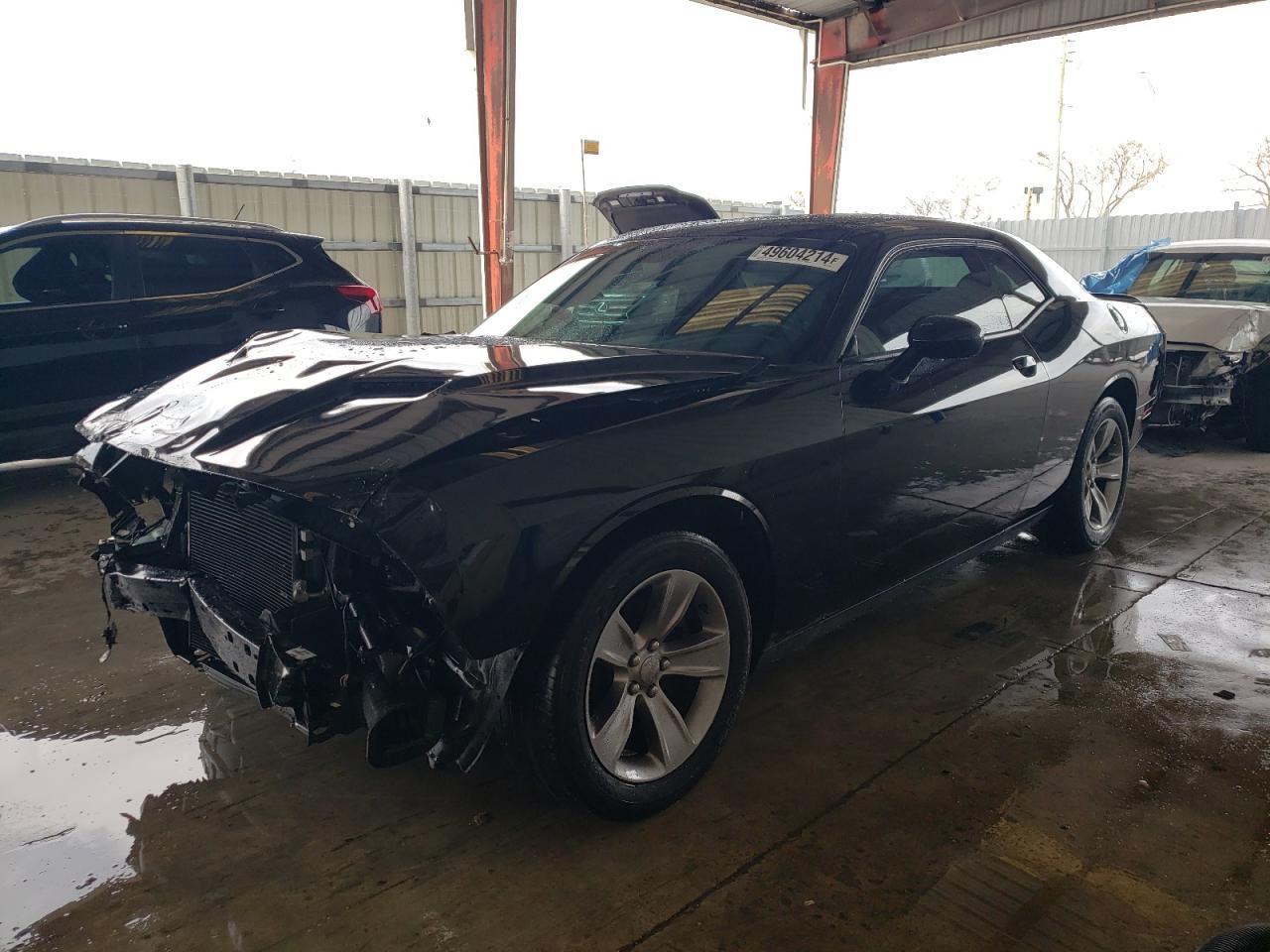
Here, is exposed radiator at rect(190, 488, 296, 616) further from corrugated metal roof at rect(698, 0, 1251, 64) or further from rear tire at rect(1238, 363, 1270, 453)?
corrugated metal roof at rect(698, 0, 1251, 64)

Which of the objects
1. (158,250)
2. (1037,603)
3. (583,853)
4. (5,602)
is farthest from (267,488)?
(158,250)

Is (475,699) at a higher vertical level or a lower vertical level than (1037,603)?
higher

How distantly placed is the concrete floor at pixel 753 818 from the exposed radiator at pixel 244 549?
59 cm

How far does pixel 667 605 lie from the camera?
2.24 m

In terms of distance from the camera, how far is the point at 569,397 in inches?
84.7

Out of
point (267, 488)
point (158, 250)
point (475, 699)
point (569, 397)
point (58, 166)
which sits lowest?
point (475, 699)

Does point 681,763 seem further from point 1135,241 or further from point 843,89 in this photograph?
point 1135,241

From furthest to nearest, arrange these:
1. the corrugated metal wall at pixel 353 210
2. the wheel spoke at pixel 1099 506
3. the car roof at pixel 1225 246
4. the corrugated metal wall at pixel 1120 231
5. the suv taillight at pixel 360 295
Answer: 1. the corrugated metal wall at pixel 1120 231
2. the corrugated metal wall at pixel 353 210
3. the car roof at pixel 1225 246
4. the suv taillight at pixel 360 295
5. the wheel spoke at pixel 1099 506

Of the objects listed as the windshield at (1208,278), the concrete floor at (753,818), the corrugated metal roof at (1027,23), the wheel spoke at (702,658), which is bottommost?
the concrete floor at (753,818)

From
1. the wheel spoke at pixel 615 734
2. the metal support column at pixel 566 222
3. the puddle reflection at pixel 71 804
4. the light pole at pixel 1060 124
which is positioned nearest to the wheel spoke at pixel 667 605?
the wheel spoke at pixel 615 734

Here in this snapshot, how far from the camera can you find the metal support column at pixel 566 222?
12.7 metres

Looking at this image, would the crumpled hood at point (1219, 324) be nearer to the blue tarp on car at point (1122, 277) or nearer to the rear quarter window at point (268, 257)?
the blue tarp on car at point (1122, 277)

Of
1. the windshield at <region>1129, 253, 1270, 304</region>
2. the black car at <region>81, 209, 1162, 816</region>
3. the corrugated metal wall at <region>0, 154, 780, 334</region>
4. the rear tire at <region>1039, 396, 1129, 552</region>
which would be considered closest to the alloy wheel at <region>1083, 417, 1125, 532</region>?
the rear tire at <region>1039, 396, 1129, 552</region>

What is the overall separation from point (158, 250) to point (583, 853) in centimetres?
499
